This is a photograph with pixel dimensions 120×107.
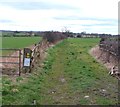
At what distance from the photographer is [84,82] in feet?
52.6

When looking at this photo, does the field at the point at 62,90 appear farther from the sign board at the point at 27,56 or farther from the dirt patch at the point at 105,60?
the dirt patch at the point at 105,60

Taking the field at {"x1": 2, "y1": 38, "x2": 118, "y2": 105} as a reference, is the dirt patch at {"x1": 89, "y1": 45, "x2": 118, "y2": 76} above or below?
above

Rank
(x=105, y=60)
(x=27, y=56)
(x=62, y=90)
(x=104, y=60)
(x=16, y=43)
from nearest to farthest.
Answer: (x=62, y=90), (x=27, y=56), (x=105, y=60), (x=104, y=60), (x=16, y=43)

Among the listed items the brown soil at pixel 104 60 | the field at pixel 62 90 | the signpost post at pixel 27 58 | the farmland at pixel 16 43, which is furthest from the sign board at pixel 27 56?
the farmland at pixel 16 43

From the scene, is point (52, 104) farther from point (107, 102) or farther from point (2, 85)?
point (2, 85)

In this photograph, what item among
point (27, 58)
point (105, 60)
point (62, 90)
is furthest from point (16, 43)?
point (62, 90)

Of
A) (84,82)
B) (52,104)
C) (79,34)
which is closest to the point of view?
(52,104)

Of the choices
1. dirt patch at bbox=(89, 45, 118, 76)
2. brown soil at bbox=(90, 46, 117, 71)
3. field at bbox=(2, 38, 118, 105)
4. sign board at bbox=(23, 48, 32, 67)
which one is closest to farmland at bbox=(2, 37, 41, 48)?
brown soil at bbox=(90, 46, 117, 71)

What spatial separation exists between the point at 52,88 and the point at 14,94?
263 cm

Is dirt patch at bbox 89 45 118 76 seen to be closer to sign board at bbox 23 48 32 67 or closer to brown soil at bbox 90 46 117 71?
brown soil at bbox 90 46 117 71

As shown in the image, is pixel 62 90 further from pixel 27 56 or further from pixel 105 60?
pixel 105 60

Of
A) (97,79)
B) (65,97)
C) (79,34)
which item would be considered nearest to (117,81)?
(97,79)

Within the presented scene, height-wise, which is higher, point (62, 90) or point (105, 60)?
point (105, 60)

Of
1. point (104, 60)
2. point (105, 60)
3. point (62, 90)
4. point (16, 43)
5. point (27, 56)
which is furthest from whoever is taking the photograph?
point (16, 43)
